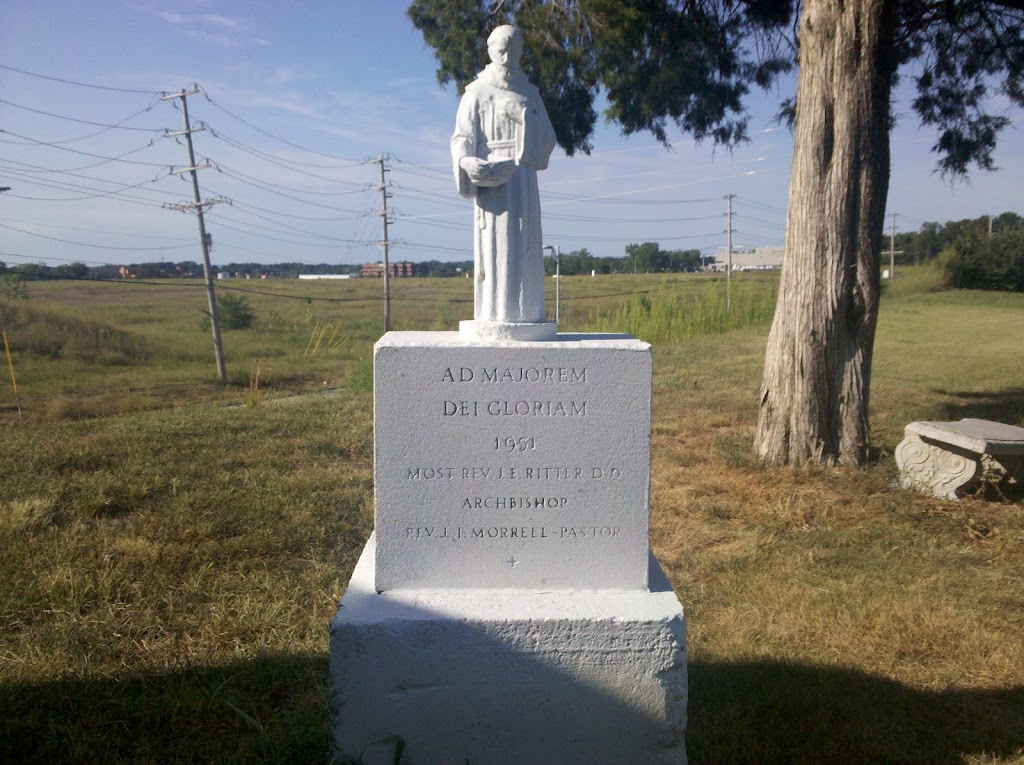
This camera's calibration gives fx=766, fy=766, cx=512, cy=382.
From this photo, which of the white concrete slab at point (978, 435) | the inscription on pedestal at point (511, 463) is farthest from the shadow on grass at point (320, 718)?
the white concrete slab at point (978, 435)

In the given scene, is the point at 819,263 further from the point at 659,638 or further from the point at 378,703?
the point at 378,703

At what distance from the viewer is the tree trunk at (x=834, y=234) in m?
5.95

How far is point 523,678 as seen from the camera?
2590 mm

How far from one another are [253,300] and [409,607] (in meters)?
20.5

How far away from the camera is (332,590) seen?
3984mm

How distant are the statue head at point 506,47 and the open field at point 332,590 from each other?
2528 millimetres

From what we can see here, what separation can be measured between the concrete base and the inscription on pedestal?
→ 199mm

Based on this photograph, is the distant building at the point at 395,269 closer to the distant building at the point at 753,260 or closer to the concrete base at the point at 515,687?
the distant building at the point at 753,260

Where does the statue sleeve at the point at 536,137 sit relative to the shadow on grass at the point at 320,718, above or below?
above

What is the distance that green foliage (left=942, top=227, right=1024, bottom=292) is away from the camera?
874 inches

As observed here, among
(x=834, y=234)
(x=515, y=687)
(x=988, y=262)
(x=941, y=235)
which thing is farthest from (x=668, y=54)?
(x=941, y=235)

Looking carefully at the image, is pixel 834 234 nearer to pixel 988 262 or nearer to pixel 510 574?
pixel 510 574

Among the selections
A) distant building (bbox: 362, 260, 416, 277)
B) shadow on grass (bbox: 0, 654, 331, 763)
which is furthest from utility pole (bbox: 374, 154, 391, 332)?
shadow on grass (bbox: 0, 654, 331, 763)

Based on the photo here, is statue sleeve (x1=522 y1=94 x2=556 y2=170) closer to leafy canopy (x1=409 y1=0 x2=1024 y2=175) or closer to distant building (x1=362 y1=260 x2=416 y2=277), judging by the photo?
leafy canopy (x1=409 y1=0 x2=1024 y2=175)
